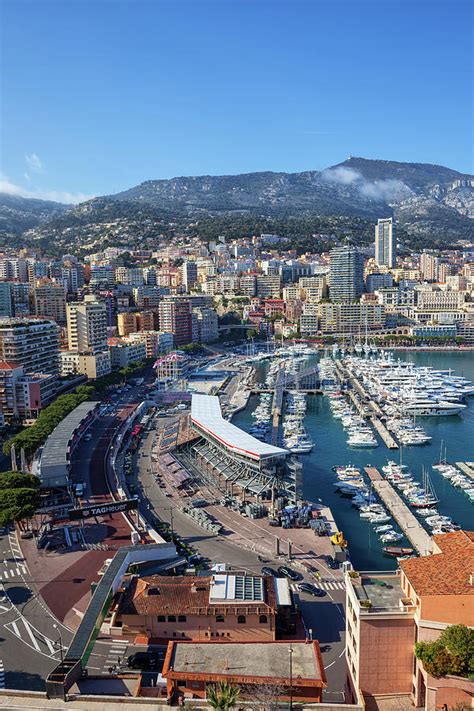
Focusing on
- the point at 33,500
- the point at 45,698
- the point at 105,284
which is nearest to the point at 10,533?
the point at 33,500

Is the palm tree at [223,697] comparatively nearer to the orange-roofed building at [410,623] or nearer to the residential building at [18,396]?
the orange-roofed building at [410,623]

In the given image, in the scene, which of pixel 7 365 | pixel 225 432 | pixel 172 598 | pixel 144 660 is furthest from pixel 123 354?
pixel 144 660

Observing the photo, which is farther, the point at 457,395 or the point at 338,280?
the point at 338,280

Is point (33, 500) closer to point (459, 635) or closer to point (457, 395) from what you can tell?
point (459, 635)

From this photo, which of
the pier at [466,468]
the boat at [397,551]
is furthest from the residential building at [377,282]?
the boat at [397,551]

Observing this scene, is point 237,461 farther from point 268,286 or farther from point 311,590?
point 268,286

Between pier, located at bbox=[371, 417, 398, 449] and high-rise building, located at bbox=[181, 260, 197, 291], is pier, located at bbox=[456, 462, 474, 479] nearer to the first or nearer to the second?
pier, located at bbox=[371, 417, 398, 449]

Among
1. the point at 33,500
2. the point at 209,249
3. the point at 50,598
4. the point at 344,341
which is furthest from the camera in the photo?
the point at 209,249
